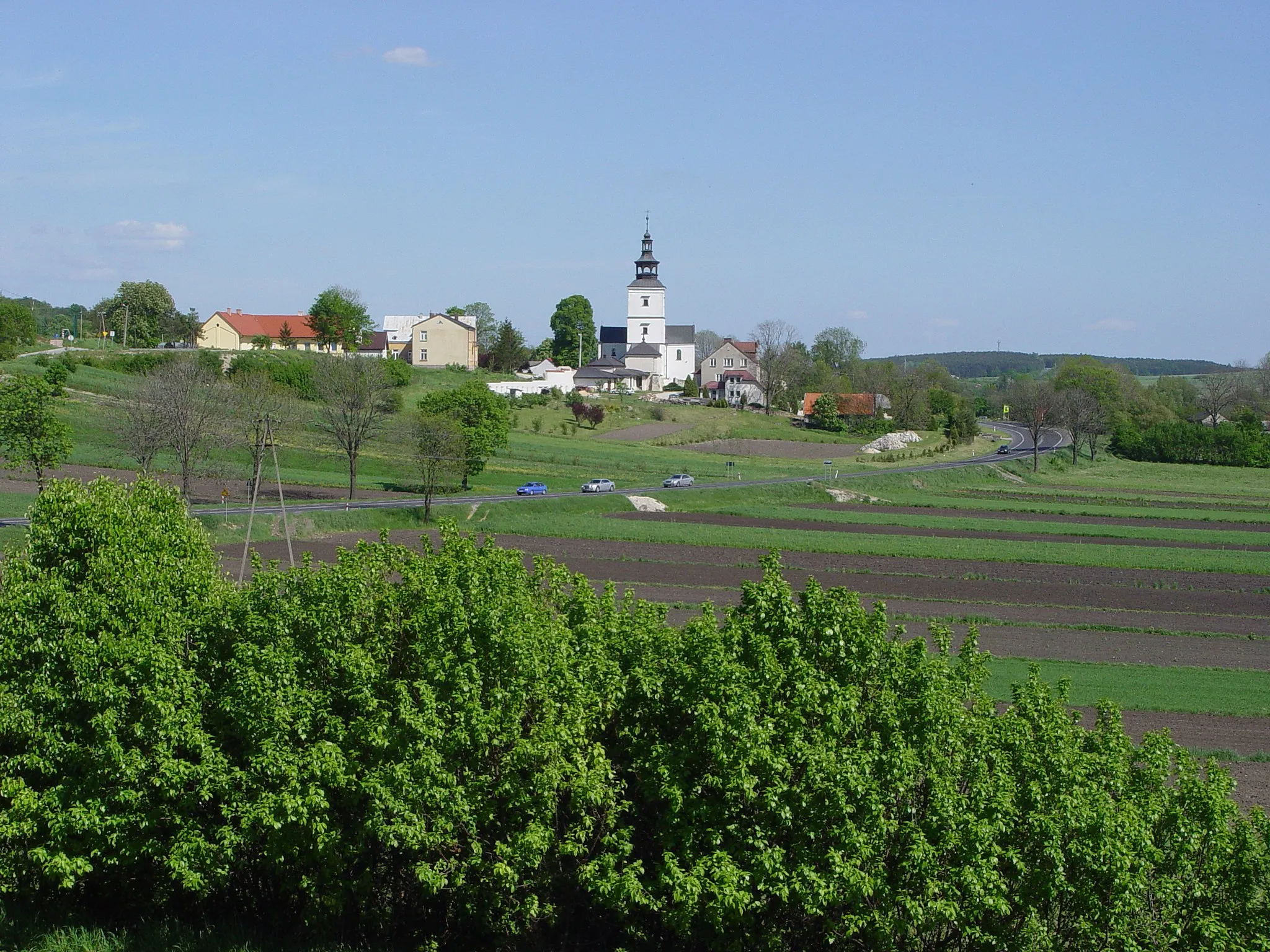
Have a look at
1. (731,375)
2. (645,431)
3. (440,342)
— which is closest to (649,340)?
(731,375)

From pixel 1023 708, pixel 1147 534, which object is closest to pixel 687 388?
pixel 1147 534

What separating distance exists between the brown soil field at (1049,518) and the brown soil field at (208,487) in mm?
30080

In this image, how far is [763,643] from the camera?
16484 millimetres

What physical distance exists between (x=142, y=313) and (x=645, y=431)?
69806 mm

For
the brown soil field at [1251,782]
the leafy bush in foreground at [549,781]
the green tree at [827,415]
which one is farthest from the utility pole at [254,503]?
the green tree at [827,415]

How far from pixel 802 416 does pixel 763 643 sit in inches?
5067

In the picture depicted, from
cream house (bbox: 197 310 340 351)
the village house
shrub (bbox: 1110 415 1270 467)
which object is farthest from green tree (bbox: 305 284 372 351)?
shrub (bbox: 1110 415 1270 467)

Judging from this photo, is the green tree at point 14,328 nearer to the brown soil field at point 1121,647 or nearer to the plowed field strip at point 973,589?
the plowed field strip at point 973,589

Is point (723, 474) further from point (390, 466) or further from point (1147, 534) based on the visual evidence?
point (1147, 534)

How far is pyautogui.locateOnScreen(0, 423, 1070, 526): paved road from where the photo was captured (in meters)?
57.3

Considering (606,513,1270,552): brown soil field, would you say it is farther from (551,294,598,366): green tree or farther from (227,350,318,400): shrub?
(551,294,598,366): green tree

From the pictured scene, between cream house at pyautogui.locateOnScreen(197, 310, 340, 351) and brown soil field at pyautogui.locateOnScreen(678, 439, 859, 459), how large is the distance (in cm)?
6032

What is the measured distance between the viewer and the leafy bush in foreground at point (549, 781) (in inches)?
580

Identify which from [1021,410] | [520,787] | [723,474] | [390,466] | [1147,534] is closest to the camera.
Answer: [520,787]
